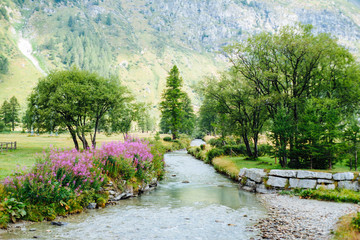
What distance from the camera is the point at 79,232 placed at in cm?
862

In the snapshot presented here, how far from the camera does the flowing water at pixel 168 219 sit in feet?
28.3

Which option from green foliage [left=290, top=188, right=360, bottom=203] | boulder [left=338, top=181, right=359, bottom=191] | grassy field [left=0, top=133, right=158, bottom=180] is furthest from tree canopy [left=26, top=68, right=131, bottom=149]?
boulder [left=338, top=181, right=359, bottom=191]

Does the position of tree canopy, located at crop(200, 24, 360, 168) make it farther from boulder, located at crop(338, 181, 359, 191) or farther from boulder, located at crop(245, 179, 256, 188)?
boulder, located at crop(245, 179, 256, 188)

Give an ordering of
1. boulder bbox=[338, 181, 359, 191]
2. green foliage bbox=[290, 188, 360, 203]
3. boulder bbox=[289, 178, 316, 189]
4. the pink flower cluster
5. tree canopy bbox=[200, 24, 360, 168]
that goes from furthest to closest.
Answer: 1. tree canopy bbox=[200, 24, 360, 168]
2. boulder bbox=[289, 178, 316, 189]
3. boulder bbox=[338, 181, 359, 191]
4. green foliage bbox=[290, 188, 360, 203]
5. the pink flower cluster

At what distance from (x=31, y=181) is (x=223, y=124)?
25.5m

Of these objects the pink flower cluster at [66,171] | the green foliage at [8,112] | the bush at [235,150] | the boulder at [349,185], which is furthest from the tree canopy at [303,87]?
the green foliage at [8,112]

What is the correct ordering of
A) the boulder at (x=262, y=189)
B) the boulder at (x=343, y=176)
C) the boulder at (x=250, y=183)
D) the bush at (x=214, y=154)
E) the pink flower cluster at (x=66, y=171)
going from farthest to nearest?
1. the bush at (x=214, y=154)
2. the boulder at (x=250, y=183)
3. the boulder at (x=262, y=189)
4. the boulder at (x=343, y=176)
5. the pink flower cluster at (x=66, y=171)

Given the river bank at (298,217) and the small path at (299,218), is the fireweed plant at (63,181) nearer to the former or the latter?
the river bank at (298,217)

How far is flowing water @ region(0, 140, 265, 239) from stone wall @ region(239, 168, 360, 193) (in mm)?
1524

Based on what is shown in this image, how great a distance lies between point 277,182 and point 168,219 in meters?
9.31

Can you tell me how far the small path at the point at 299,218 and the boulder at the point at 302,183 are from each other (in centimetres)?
154

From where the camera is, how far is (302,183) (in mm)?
15656

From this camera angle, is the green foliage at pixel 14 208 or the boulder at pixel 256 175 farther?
the boulder at pixel 256 175

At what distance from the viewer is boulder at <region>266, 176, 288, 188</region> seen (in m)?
16.4
